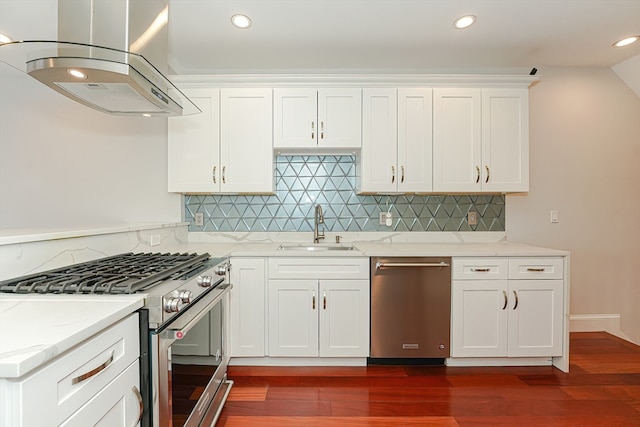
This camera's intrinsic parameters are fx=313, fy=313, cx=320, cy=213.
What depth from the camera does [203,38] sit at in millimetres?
2383

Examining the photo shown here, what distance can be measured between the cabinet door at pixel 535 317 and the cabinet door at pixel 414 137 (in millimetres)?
1057

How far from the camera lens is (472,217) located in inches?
113

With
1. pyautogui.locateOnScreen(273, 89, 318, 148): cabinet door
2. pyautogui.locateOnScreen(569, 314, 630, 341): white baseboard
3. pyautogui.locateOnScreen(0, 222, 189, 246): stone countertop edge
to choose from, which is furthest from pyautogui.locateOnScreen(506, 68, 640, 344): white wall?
pyautogui.locateOnScreen(0, 222, 189, 246): stone countertop edge

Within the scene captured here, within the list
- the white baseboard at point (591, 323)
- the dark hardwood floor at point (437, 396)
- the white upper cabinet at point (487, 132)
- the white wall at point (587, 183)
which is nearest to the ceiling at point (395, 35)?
the white wall at point (587, 183)

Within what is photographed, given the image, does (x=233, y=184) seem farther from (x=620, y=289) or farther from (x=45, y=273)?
(x=620, y=289)

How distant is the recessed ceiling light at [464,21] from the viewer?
213cm

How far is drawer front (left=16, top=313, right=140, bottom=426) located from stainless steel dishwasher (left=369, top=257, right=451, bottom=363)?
5.37ft

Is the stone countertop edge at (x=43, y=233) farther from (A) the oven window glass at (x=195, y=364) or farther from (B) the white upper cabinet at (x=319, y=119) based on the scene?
(B) the white upper cabinet at (x=319, y=119)

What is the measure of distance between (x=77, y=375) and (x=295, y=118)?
217cm

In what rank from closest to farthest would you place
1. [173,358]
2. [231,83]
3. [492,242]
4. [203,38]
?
1. [173,358]
2. [203,38]
3. [231,83]
4. [492,242]

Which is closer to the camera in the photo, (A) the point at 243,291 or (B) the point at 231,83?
(A) the point at 243,291

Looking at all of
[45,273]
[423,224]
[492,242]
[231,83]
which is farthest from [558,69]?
[45,273]

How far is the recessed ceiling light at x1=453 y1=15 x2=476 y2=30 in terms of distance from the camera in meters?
2.13

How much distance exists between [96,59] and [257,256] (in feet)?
4.79
